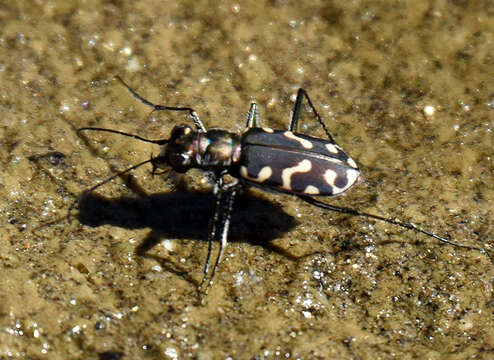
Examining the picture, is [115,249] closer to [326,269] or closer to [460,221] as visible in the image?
[326,269]

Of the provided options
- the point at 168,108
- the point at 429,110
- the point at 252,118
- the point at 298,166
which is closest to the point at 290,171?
the point at 298,166

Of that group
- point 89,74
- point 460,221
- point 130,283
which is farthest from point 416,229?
point 89,74

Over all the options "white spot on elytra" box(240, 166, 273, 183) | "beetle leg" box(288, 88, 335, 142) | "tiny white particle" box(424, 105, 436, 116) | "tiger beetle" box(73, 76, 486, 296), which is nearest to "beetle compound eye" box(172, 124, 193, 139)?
"tiger beetle" box(73, 76, 486, 296)

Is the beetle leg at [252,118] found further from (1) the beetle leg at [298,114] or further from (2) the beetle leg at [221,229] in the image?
(2) the beetle leg at [221,229]

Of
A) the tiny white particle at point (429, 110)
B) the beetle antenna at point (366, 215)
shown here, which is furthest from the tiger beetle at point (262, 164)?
the tiny white particle at point (429, 110)

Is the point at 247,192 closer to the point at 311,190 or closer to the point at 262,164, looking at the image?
the point at 262,164
